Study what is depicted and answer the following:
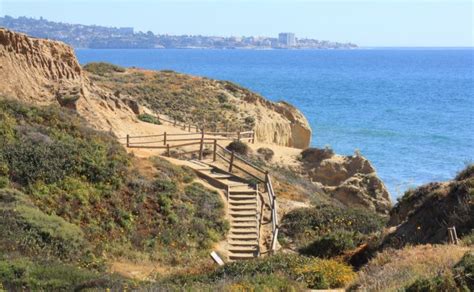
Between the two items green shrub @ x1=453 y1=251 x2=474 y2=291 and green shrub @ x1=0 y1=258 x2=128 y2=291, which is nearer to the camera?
green shrub @ x1=453 y1=251 x2=474 y2=291

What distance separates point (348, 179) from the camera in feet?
121

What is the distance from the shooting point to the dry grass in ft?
38.7

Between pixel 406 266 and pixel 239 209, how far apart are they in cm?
1359

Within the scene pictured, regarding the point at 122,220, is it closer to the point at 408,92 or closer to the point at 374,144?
the point at 374,144

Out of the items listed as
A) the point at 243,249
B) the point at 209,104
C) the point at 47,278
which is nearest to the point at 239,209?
the point at 243,249

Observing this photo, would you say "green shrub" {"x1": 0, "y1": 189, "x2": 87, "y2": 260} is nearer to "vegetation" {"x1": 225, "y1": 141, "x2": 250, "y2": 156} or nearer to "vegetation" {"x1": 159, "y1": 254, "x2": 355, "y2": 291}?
"vegetation" {"x1": 159, "y1": 254, "x2": 355, "y2": 291}

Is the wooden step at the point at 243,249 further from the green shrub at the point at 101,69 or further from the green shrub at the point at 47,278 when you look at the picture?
the green shrub at the point at 101,69

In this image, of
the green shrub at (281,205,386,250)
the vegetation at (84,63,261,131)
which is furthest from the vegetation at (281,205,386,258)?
the vegetation at (84,63,261,131)

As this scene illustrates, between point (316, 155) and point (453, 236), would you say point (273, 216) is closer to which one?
point (453, 236)

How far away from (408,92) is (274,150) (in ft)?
284

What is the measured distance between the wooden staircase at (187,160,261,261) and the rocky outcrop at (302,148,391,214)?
25.1ft

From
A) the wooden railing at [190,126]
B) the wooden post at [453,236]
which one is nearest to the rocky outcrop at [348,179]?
the wooden railing at [190,126]

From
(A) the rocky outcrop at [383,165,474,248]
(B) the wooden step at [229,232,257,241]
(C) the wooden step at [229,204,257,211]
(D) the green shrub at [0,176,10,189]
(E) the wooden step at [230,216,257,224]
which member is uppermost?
(A) the rocky outcrop at [383,165,474,248]

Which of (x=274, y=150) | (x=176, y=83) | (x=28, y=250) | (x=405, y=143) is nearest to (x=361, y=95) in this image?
(x=405, y=143)
